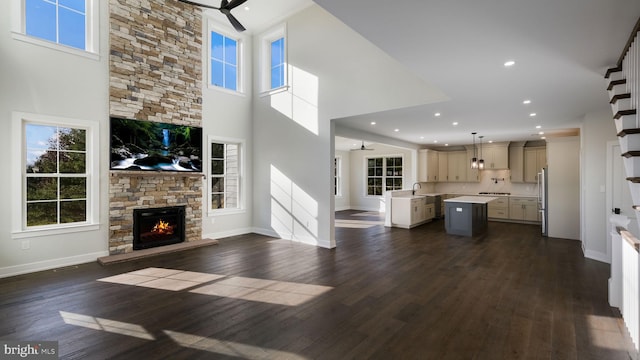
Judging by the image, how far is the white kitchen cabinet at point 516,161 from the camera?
382 inches

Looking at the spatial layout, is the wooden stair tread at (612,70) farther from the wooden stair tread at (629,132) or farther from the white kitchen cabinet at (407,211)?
the white kitchen cabinet at (407,211)

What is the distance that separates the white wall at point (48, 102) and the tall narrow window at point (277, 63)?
3.45m

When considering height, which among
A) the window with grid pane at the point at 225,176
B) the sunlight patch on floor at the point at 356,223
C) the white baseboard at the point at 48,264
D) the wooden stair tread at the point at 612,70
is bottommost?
the sunlight patch on floor at the point at 356,223

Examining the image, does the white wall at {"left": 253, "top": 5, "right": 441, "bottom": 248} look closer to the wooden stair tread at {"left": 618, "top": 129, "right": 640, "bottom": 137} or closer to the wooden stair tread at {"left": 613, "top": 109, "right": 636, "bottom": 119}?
the wooden stair tread at {"left": 613, "top": 109, "right": 636, "bottom": 119}

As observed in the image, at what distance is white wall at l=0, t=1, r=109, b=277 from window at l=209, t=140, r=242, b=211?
223cm

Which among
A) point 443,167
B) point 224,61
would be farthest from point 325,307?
point 443,167

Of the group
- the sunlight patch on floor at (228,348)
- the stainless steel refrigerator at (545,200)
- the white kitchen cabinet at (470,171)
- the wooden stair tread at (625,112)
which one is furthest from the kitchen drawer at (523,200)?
the sunlight patch on floor at (228,348)

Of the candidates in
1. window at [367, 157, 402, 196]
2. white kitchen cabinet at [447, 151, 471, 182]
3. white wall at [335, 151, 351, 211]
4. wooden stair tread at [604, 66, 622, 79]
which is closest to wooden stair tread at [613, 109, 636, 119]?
wooden stair tread at [604, 66, 622, 79]

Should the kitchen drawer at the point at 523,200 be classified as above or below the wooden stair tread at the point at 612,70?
below

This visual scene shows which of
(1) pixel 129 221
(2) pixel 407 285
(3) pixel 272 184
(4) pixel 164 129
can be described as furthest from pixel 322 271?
(4) pixel 164 129

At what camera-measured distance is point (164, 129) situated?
616 cm

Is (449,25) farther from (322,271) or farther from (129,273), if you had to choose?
(129,273)

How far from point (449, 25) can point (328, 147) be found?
383 cm

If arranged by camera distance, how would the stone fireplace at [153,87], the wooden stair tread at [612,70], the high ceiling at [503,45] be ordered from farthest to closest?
1. the stone fireplace at [153,87]
2. the wooden stair tread at [612,70]
3. the high ceiling at [503,45]
